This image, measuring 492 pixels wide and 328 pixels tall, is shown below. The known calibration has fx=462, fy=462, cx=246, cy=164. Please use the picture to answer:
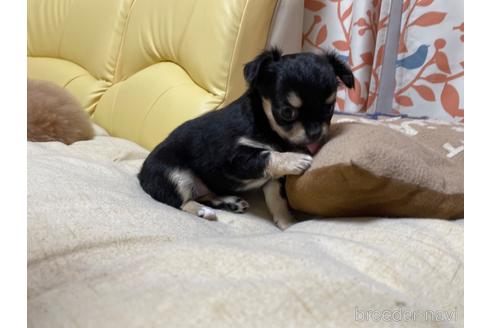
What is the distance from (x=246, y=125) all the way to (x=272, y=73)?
0.58 feet

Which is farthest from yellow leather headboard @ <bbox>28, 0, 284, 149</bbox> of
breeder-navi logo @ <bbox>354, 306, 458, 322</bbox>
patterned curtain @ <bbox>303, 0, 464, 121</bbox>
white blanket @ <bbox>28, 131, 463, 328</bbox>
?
breeder-navi logo @ <bbox>354, 306, 458, 322</bbox>

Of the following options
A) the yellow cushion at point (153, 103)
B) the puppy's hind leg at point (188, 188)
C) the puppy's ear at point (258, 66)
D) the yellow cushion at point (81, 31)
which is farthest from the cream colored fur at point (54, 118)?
the puppy's ear at point (258, 66)

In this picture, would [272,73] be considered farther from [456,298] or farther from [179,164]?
[456,298]

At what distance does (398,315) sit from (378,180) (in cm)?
39

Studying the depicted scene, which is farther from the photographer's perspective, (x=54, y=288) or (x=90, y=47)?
(x=90, y=47)

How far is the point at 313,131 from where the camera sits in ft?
4.31

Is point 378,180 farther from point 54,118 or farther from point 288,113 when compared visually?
point 54,118

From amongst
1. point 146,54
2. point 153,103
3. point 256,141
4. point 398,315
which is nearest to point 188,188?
point 256,141

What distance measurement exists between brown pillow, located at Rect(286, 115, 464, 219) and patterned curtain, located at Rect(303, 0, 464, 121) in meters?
0.77

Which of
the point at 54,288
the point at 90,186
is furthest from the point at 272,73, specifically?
the point at 54,288

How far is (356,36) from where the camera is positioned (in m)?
2.11

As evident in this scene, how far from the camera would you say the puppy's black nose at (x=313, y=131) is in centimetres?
131

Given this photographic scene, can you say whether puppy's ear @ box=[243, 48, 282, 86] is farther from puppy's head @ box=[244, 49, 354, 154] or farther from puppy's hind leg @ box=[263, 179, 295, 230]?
puppy's hind leg @ box=[263, 179, 295, 230]

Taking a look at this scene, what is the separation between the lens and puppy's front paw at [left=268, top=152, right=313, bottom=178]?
1.23m
